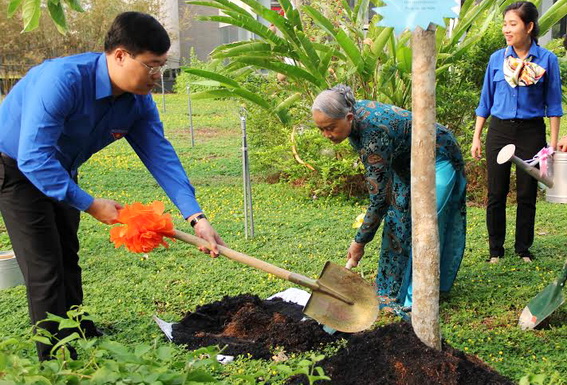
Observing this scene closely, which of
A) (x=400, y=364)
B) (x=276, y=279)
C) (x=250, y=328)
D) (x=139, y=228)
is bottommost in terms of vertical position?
(x=276, y=279)

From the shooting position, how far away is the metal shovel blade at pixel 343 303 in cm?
320

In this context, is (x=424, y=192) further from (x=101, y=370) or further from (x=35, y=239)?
(x=35, y=239)

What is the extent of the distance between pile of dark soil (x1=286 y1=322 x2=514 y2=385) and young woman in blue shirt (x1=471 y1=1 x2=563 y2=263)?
2125 millimetres

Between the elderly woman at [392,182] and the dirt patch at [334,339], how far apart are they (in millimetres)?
556

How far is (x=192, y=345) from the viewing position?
3551 millimetres

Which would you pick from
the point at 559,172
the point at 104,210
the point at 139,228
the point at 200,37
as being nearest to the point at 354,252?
the point at 139,228

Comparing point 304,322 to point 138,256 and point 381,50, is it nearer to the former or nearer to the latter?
point 138,256

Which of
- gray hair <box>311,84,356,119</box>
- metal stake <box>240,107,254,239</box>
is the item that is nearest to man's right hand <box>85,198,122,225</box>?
gray hair <box>311,84,356,119</box>

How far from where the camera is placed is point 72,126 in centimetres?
306

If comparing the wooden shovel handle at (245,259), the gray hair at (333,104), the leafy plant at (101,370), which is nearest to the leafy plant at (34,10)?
the wooden shovel handle at (245,259)

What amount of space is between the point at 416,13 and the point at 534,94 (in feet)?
8.51

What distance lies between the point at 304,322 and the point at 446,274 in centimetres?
108

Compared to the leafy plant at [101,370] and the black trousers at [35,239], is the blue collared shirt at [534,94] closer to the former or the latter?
the black trousers at [35,239]

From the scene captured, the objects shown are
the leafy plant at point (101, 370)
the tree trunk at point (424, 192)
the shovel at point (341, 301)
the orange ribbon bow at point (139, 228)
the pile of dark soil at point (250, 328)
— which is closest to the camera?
the leafy plant at point (101, 370)
